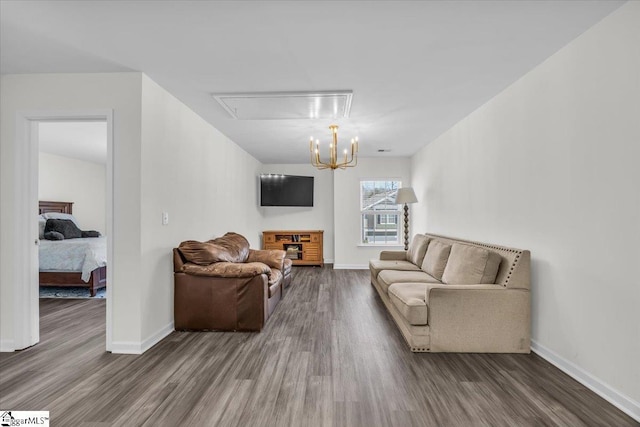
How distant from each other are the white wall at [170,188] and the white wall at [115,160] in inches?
3.1

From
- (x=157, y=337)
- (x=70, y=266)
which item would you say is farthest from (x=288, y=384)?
(x=70, y=266)

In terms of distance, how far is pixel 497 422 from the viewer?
66.9 inches

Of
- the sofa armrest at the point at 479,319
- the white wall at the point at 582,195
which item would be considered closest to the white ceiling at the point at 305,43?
the white wall at the point at 582,195

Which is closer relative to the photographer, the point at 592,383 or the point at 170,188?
the point at 592,383

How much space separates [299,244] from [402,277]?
11.6ft

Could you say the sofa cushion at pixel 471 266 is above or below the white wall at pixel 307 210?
below

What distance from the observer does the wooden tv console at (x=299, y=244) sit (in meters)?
6.73

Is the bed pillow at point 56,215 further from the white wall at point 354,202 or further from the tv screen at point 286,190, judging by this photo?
the white wall at point 354,202

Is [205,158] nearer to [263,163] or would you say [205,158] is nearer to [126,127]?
[126,127]

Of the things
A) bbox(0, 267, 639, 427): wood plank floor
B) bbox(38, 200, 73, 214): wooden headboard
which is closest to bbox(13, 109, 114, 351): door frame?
bbox(0, 267, 639, 427): wood plank floor

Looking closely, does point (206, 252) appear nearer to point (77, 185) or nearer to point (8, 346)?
point (8, 346)

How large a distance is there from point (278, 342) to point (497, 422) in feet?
5.85

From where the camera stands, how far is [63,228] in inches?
213

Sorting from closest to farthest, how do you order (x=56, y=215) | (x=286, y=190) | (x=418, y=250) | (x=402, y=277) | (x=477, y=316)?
(x=477, y=316) < (x=402, y=277) < (x=418, y=250) < (x=56, y=215) < (x=286, y=190)
